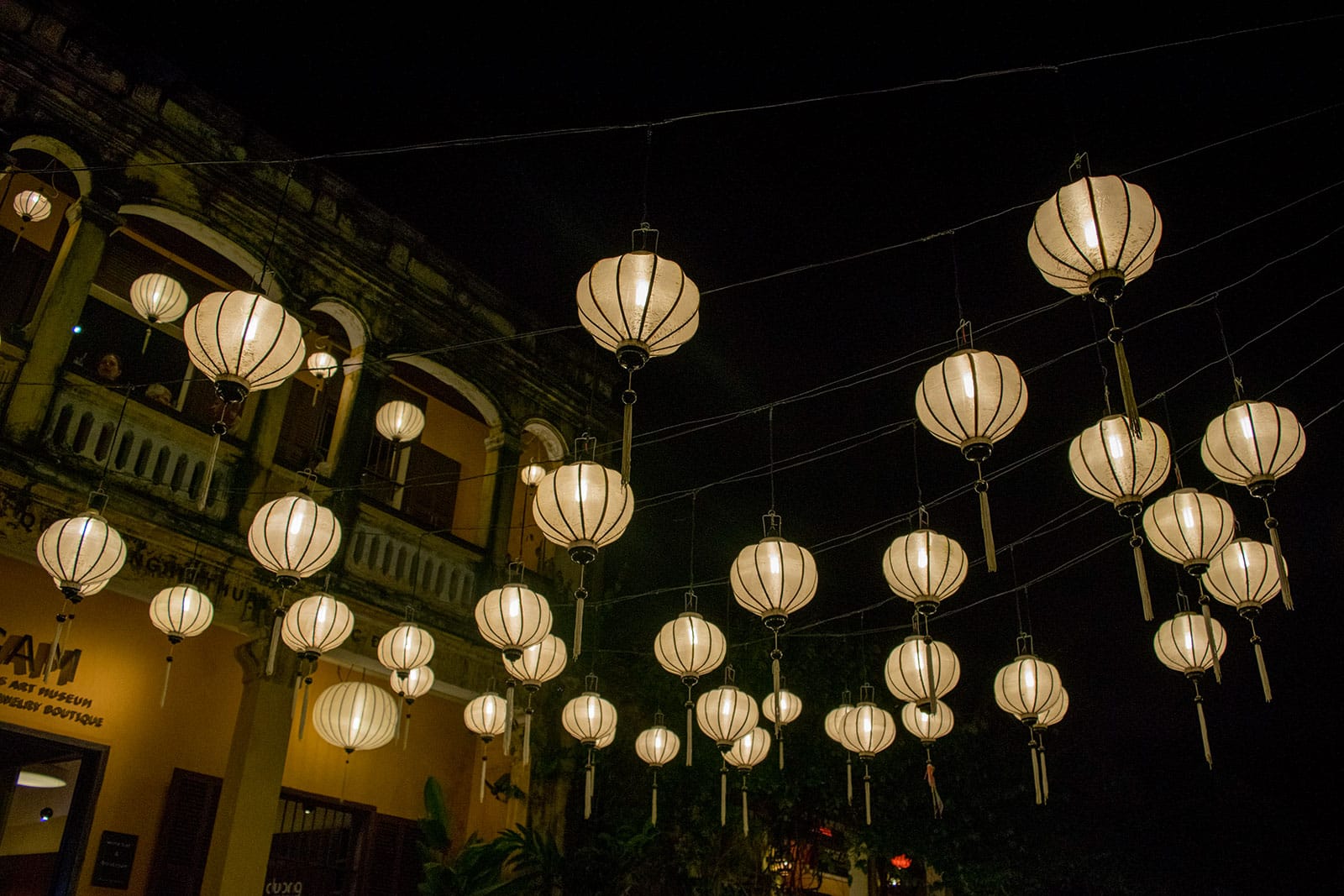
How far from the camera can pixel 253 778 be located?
27.7 feet

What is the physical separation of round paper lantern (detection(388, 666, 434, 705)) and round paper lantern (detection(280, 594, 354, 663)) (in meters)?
1.04

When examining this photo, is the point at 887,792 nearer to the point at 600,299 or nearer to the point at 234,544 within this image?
the point at 234,544

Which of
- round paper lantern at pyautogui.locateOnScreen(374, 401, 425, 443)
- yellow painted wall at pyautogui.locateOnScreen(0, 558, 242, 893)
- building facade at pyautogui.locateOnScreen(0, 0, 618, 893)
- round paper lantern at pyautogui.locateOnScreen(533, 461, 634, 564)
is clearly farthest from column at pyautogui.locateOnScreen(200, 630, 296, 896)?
round paper lantern at pyautogui.locateOnScreen(533, 461, 634, 564)

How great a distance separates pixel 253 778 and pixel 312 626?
164 cm

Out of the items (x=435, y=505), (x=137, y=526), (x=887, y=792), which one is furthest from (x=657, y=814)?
(x=137, y=526)

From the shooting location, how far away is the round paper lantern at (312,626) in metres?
7.98

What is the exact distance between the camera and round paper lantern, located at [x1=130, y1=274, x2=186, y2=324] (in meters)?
9.80

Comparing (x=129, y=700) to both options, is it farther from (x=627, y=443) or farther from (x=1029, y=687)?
(x=1029, y=687)

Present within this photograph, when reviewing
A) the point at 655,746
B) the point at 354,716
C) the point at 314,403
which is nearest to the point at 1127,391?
the point at 655,746

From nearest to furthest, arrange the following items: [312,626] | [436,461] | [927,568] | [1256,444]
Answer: [1256,444] → [927,568] → [312,626] → [436,461]

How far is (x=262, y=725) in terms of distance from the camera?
8.63 meters

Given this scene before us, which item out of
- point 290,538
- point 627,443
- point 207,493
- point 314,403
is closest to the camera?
point 627,443

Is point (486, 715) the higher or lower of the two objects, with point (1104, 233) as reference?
lower

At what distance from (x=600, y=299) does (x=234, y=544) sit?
529cm
